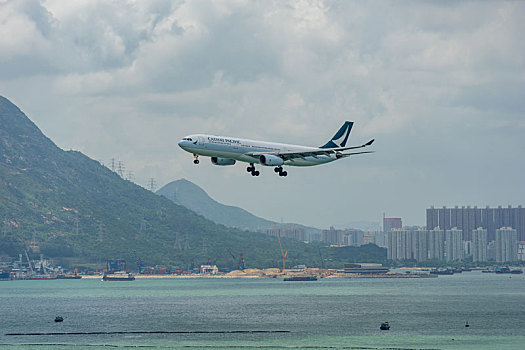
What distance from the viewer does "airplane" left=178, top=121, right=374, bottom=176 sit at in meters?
154

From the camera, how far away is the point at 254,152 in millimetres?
163375

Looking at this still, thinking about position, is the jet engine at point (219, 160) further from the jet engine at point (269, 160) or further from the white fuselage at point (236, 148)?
the jet engine at point (269, 160)


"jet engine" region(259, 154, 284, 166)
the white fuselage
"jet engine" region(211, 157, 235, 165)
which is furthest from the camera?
"jet engine" region(259, 154, 284, 166)

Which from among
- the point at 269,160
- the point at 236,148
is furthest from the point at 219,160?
the point at 269,160

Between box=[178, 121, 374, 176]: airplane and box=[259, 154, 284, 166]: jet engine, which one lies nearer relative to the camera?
box=[178, 121, 374, 176]: airplane

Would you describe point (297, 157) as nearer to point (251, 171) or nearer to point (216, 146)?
point (251, 171)

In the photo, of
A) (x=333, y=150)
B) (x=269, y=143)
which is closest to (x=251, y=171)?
(x=269, y=143)

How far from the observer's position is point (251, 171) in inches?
6609

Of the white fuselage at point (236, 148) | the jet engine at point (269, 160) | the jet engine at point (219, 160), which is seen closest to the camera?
the white fuselage at point (236, 148)

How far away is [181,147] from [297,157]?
30014 mm

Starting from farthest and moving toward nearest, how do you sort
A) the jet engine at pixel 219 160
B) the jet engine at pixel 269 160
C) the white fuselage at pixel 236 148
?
the jet engine at pixel 269 160 < the jet engine at pixel 219 160 < the white fuselage at pixel 236 148

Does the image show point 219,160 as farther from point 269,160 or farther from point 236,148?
point 269,160

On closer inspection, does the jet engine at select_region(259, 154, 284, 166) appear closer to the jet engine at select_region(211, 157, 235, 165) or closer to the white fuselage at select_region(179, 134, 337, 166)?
the white fuselage at select_region(179, 134, 337, 166)

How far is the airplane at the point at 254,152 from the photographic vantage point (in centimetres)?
15450
